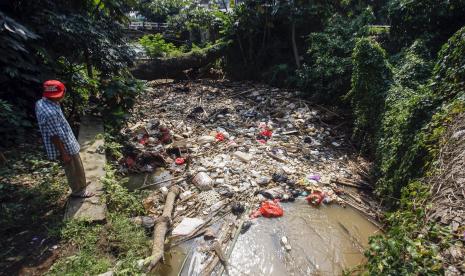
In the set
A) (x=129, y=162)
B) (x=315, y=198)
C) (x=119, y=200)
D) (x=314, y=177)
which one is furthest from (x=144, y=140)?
(x=315, y=198)

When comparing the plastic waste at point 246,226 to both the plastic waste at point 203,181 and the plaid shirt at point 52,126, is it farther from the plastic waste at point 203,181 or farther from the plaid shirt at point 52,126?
the plaid shirt at point 52,126

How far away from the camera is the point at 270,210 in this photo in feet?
14.8

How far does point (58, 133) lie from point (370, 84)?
572 cm

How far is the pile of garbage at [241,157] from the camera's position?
15.6ft

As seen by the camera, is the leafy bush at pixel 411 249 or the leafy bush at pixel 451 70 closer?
the leafy bush at pixel 411 249

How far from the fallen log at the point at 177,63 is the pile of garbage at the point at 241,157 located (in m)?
1.99

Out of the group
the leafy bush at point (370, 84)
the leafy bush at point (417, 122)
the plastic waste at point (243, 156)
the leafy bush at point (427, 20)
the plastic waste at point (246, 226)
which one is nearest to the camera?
the leafy bush at point (417, 122)

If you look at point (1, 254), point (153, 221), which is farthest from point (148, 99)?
point (1, 254)

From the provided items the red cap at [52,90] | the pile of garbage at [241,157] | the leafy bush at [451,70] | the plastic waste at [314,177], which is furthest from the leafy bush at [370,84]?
the red cap at [52,90]

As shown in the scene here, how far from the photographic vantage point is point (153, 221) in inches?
161

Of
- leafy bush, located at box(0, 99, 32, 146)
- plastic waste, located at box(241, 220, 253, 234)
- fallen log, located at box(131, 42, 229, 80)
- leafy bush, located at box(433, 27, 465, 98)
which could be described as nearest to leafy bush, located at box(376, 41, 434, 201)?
leafy bush, located at box(433, 27, 465, 98)

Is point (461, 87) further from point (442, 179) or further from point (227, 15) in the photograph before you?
point (227, 15)

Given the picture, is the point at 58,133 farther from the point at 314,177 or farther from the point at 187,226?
the point at 314,177

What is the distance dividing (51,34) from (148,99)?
16.9 ft
